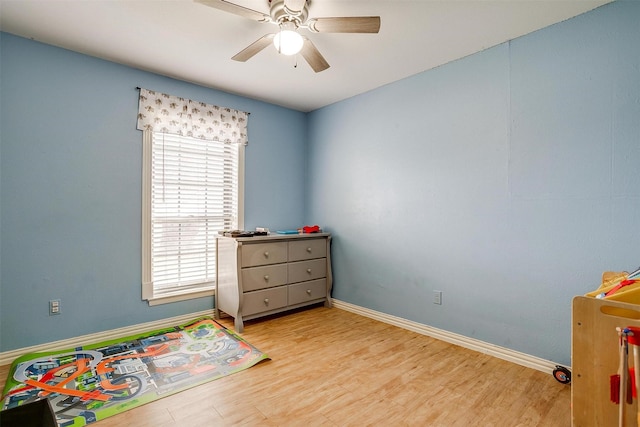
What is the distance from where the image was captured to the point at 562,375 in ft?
6.70

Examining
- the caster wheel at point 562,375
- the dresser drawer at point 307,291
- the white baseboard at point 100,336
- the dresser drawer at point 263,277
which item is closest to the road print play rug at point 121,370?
the white baseboard at point 100,336

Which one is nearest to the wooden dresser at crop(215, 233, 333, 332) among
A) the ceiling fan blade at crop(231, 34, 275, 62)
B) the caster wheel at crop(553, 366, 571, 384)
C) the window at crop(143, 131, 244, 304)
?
the window at crop(143, 131, 244, 304)

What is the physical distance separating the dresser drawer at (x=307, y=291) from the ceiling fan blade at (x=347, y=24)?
2502 millimetres

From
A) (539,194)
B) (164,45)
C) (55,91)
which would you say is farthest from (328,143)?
(55,91)

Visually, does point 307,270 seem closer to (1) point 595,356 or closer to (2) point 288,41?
(2) point 288,41

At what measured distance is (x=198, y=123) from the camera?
3252mm

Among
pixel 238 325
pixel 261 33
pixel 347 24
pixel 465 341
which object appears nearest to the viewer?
pixel 347 24

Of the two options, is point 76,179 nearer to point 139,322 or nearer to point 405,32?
point 139,322

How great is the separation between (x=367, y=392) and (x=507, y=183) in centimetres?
186

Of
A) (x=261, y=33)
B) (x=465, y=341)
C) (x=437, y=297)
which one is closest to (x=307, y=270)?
(x=437, y=297)

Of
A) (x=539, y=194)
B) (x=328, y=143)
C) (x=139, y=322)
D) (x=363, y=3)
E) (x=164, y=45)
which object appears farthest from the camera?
(x=328, y=143)

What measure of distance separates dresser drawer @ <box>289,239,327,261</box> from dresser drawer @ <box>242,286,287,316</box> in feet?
1.24

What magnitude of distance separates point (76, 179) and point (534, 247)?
369 centimetres

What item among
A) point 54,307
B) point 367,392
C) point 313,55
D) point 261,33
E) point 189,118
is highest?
point 261,33
